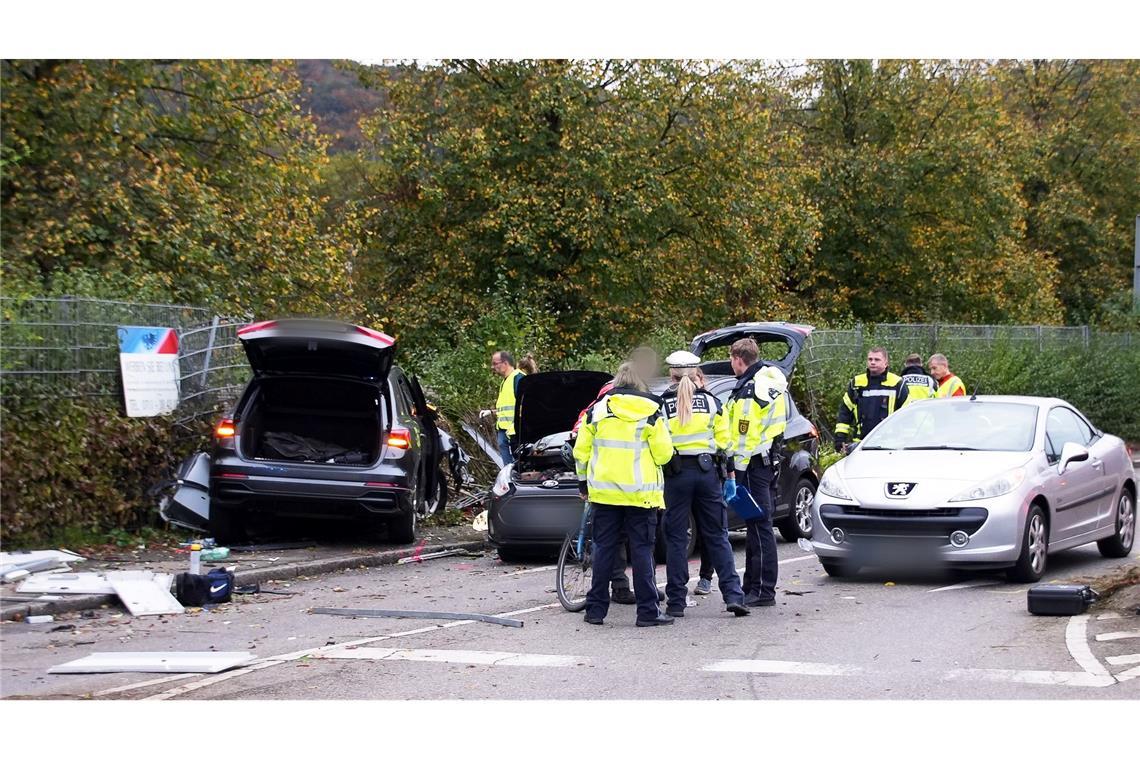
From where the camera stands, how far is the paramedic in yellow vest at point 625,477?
9195 mm

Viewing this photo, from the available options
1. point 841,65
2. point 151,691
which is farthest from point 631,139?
point 151,691

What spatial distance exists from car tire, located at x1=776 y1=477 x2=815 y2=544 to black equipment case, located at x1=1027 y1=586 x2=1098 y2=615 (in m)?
4.79

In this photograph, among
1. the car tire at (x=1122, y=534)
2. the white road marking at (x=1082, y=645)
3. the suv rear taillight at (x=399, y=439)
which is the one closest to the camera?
the white road marking at (x=1082, y=645)

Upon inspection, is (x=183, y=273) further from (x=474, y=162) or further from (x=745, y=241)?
(x=745, y=241)

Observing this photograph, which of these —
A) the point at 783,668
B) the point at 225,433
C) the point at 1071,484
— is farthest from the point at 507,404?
the point at 783,668

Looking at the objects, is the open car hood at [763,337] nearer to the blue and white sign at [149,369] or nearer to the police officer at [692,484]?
the police officer at [692,484]

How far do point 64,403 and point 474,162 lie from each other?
15222mm

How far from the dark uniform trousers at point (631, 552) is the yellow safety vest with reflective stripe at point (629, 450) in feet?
0.43

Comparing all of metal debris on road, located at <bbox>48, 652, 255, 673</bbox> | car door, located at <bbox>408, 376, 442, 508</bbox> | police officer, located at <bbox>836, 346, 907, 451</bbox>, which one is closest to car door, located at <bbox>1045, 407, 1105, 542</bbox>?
police officer, located at <bbox>836, 346, 907, 451</bbox>

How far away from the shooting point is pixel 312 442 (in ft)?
44.7

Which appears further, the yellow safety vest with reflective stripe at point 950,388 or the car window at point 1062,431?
the yellow safety vest with reflective stripe at point 950,388

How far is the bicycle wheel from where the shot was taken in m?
10.0

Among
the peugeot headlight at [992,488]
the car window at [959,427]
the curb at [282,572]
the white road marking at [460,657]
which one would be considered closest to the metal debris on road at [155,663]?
the white road marking at [460,657]

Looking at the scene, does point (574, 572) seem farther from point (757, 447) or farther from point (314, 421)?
point (314, 421)
